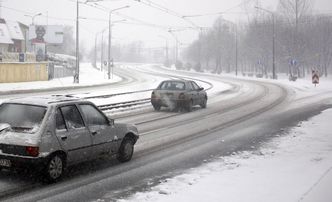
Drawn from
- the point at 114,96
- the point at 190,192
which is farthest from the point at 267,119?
the point at 114,96

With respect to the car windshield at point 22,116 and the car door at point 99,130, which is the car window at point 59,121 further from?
the car door at point 99,130

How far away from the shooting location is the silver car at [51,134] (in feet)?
28.7

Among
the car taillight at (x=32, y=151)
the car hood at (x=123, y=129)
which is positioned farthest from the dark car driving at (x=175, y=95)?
the car taillight at (x=32, y=151)

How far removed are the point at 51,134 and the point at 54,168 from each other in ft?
2.03

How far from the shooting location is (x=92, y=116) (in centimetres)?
1052

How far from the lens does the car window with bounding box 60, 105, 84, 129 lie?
381 inches

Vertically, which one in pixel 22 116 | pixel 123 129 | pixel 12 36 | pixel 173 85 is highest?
pixel 12 36

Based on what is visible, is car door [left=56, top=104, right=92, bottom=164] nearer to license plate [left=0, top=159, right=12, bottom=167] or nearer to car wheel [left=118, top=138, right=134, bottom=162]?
license plate [left=0, top=159, right=12, bottom=167]

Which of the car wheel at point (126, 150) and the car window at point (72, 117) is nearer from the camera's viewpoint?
the car window at point (72, 117)

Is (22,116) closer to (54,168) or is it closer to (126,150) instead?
(54,168)

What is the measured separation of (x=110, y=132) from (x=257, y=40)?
89.3 metres

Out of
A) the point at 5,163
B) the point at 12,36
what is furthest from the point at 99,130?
the point at 12,36

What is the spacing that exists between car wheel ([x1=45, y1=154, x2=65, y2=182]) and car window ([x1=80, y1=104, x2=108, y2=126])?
123 centimetres

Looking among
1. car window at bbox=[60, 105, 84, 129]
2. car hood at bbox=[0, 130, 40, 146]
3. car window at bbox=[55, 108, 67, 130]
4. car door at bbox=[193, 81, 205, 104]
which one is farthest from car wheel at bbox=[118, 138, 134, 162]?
car door at bbox=[193, 81, 205, 104]
